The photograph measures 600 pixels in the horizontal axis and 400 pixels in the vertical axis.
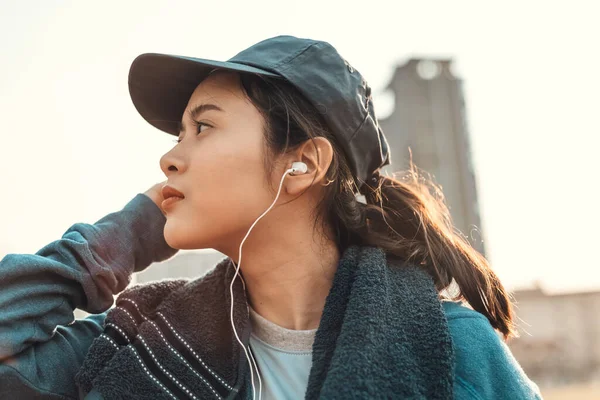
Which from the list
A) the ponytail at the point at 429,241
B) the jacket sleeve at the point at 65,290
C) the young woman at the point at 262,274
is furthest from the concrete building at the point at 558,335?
the jacket sleeve at the point at 65,290

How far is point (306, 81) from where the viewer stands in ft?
6.39

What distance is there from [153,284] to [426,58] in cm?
1603

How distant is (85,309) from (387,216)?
40.9 inches

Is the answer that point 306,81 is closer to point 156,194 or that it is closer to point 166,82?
point 166,82

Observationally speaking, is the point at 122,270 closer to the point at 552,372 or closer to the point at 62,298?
the point at 62,298

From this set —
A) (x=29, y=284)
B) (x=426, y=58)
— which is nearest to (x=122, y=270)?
(x=29, y=284)

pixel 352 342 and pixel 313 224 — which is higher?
pixel 313 224

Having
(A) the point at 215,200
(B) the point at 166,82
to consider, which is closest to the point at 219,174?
(A) the point at 215,200

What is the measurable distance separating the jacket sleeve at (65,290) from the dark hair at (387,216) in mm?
503

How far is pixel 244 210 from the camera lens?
1.95m

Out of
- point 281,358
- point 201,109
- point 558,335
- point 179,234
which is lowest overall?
point 558,335

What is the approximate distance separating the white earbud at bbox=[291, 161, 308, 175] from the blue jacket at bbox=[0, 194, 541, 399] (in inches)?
19.2

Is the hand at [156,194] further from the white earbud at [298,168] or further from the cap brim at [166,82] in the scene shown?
the white earbud at [298,168]

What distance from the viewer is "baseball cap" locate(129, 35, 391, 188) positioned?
1.95 m
